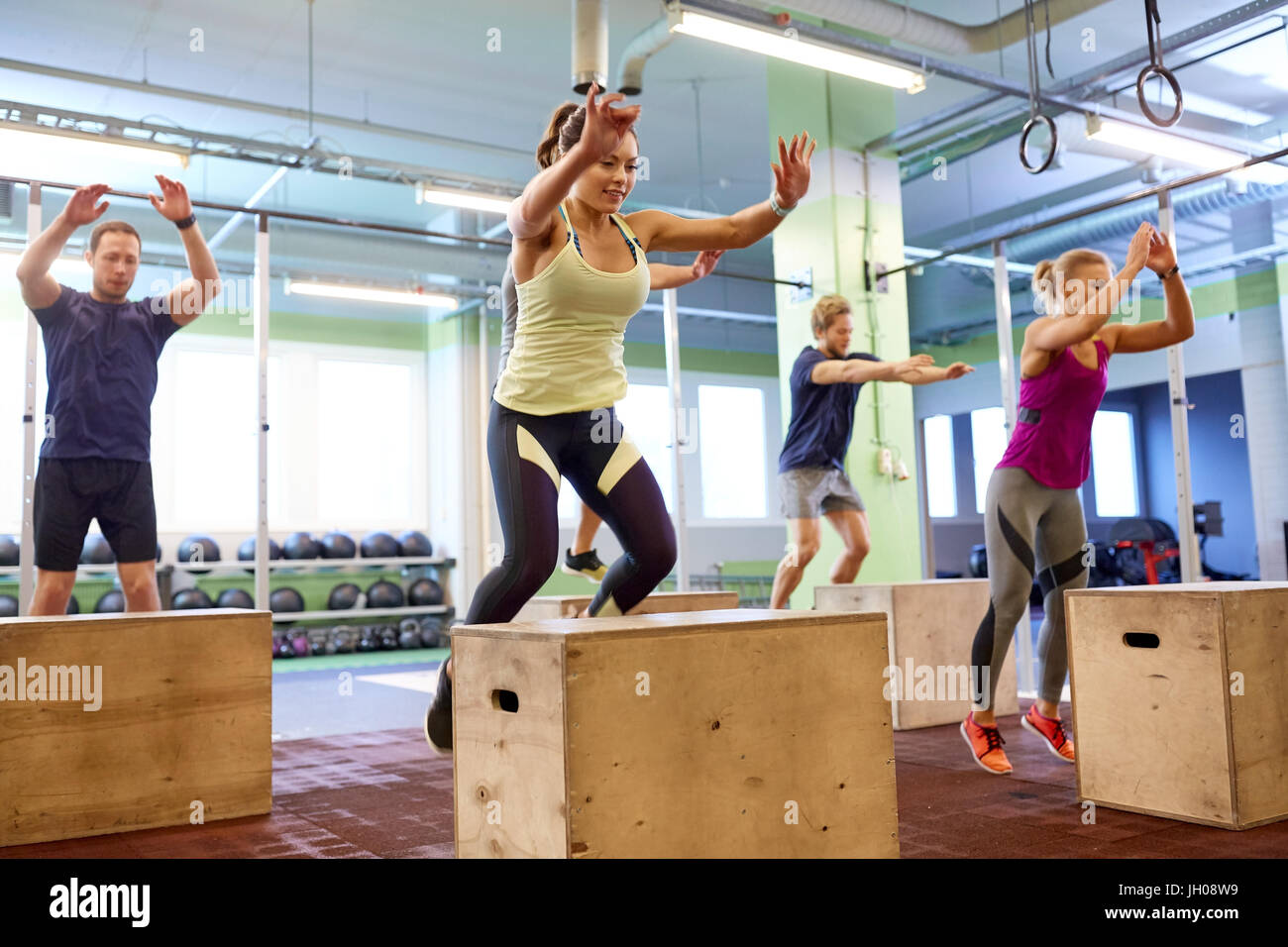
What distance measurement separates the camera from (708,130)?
8.97m

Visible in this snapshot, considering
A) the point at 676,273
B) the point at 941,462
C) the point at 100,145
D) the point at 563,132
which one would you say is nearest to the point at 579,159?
Result: the point at 563,132

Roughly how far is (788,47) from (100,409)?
379 centimetres

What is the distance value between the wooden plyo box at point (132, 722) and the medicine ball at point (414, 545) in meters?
8.42

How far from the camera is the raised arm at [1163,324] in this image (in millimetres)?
3248

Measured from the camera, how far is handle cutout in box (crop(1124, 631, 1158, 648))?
268 cm

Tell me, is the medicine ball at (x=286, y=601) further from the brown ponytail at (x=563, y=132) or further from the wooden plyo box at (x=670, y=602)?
the brown ponytail at (x=563, y=132)

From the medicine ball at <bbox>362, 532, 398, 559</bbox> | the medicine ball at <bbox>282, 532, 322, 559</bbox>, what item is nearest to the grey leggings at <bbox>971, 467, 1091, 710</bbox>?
the medicine ball at <bbox>282, 532, 322, 559</bbox>

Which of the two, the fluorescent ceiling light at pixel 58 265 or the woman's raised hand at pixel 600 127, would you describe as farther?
the fluorescent ceiling light at pixel 58 265

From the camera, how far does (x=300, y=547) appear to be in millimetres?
10609

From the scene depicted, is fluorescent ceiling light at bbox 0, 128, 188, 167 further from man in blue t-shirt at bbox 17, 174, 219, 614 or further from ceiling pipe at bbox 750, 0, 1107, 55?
ceiling pipe at bbox 750, 0, 1107, 55

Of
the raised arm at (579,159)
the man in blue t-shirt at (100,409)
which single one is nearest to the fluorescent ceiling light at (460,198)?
the man in blue t-shirt at (100,409)

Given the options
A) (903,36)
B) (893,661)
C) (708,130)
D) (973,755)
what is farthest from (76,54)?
(973,755)

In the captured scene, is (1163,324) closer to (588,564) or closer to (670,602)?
(670,602)
